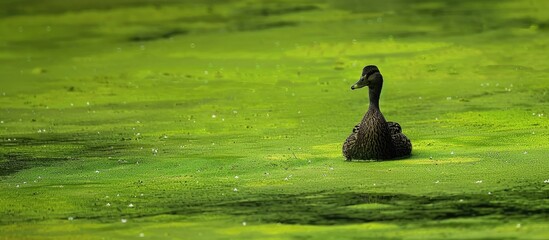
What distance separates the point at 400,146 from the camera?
566 inches

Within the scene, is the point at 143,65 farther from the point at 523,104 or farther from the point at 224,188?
the point at 224,188

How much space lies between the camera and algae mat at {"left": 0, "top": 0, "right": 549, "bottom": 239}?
11.5m

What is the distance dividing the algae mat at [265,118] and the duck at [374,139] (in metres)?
0.14

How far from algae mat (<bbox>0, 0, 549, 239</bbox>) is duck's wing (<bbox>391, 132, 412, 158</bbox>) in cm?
15

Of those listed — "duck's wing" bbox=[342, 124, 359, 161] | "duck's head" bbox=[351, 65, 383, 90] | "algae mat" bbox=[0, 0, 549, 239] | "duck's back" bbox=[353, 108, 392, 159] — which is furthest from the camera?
"duck's head" bbox=[351, 65, 383, 90]

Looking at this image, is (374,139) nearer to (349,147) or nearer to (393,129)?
(349,147)

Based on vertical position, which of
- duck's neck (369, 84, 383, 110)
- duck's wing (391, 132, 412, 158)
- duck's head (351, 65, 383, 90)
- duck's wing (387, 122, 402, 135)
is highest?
duck's head (351, 65, 383, 90)

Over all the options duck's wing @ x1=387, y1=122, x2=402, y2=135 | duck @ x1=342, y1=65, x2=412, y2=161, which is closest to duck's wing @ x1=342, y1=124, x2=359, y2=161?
duck @ x1=342, y1=65, x2=412, y2=161

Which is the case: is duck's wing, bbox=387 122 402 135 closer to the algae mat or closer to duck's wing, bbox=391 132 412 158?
duck's wing, bbox=391 132 412 158

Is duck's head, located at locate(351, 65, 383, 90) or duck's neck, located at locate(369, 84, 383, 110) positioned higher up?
duck's head, located at locate(351, 65, 383, 90)

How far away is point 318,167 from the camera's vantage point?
14.0 meters

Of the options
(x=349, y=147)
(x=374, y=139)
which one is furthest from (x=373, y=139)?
(x=349, y=147)

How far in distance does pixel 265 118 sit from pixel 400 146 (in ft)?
14.8

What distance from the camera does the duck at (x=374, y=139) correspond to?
1413 centimetres
